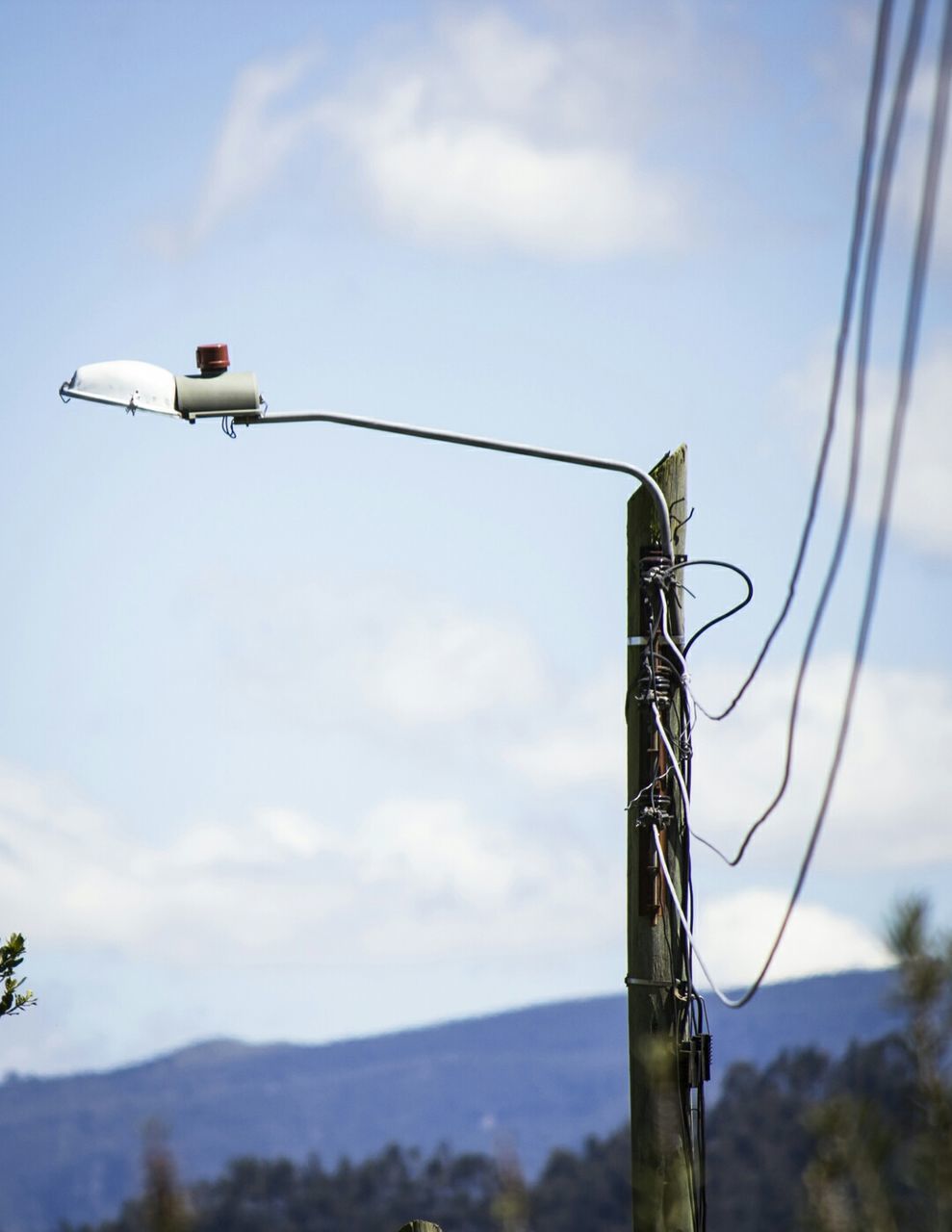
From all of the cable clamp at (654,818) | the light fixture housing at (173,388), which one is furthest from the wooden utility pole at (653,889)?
the light fixture housing at (173,388)

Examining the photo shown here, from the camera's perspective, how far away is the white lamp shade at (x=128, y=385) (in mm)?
7453

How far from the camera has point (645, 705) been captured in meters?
7.40

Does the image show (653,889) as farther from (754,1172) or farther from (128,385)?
(754,1172)

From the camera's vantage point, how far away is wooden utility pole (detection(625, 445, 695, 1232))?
673 centimetres

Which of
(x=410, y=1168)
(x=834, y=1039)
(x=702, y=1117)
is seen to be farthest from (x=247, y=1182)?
(x=702, y=1117)

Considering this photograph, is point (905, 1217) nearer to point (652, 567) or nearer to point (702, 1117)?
point (702, 1117)

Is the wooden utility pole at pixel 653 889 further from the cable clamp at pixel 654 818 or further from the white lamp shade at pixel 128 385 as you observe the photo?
the white lamp shade at pixel 128 385

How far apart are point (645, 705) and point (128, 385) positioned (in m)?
2.51

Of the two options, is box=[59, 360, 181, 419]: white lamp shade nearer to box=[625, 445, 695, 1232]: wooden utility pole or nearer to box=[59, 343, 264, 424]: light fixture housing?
box=[59, 343, 264, 424]: light fixture housing

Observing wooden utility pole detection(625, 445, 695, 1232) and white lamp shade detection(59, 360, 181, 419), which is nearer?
wooden utility pole detection(625, 445, 695, 1232)

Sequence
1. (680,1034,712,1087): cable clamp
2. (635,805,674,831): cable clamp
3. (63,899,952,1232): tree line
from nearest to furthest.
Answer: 1. (63,899,952,1232): tree line
2. (680,1034,712,1087): cable clamp
3. (635,805,674,831): cable clamp

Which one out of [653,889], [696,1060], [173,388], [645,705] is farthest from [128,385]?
[696,1060]

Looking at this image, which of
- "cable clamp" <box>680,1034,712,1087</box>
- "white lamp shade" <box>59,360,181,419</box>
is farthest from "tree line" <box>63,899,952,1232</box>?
"white lamp shade" <box>59,360,181,419</box>

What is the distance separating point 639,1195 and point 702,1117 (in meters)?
0.47
